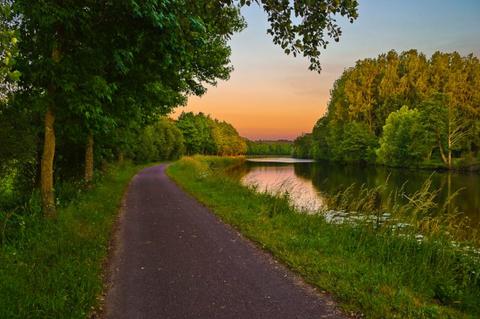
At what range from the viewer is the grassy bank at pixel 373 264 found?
5617 millimetres

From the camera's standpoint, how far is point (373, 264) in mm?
7414

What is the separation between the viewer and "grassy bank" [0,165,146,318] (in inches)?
200

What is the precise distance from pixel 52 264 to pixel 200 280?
2.65 metres

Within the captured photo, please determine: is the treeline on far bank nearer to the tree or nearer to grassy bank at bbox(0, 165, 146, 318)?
the tree

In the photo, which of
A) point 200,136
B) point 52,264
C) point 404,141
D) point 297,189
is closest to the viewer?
point 52,264

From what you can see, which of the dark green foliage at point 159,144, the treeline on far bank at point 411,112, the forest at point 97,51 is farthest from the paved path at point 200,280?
the treeline on far bank at point 411,112

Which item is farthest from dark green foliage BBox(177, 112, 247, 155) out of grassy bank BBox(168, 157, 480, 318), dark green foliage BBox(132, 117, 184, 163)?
grassy bank BBox(168, 157, 480, 318)

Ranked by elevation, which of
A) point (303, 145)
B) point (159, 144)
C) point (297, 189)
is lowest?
Answer: point (297, 189)

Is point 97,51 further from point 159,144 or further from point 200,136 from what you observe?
point 200,136

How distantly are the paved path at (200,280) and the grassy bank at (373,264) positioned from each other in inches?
18.7

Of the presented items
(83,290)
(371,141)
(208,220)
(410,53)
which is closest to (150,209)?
(208,220)

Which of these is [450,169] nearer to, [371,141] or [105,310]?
[371,141]

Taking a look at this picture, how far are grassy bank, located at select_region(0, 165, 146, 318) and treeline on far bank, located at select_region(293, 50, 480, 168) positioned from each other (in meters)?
50.9

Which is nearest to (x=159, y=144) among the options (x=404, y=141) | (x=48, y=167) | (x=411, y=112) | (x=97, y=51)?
(x=404, y=141)
